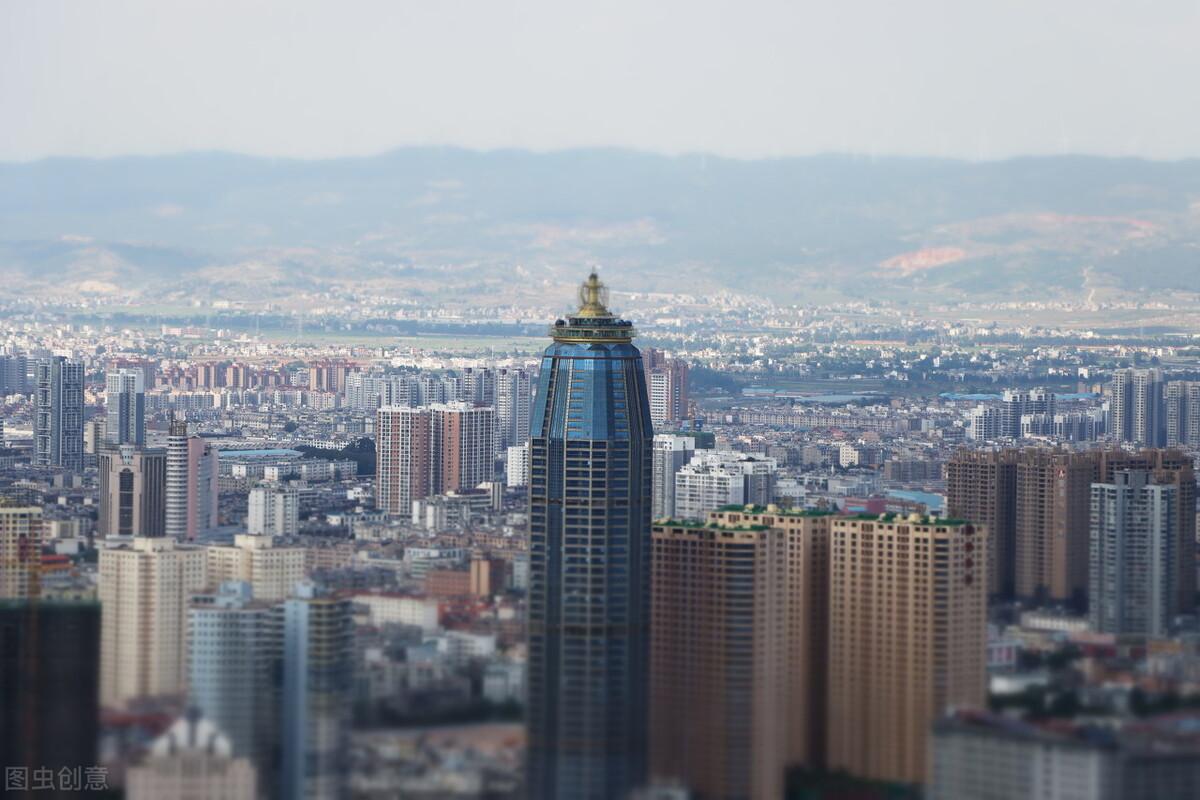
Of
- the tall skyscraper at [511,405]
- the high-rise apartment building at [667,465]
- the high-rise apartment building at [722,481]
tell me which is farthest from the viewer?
the tall skyscraper at [511,405]

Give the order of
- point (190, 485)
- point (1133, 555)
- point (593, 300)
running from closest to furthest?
point (593, 300) < point (1133, 555) < point (190, 485)

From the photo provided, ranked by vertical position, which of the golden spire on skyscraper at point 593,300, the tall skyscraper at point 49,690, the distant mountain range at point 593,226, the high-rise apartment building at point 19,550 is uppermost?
the distant mountain range at point 593,226

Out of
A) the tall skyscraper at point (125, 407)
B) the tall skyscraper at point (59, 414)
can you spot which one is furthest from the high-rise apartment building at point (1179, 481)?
the tall skyscraper at point (59, 414)

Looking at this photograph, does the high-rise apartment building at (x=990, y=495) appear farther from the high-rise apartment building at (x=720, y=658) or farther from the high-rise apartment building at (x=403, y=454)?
the high-rise apartment building at (x=403, y=454)

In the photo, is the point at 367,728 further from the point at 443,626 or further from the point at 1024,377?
the point at 1024,377

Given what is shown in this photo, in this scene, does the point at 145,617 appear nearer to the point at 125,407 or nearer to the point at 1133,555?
the point at 1133,555

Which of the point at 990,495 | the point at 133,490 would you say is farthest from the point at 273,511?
the point at 990,495
